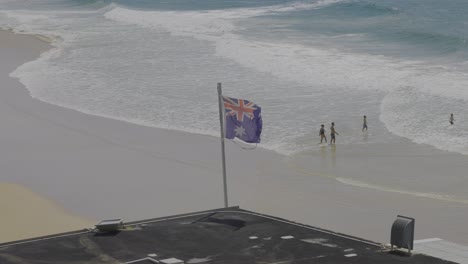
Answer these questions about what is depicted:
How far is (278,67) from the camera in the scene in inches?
1859

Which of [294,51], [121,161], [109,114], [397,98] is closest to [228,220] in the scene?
[121,161]

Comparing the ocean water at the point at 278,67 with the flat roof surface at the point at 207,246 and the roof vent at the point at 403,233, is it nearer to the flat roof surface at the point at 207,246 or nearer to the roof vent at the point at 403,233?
the flat roof surface at the point at 207,246

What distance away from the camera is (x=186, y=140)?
104 ft

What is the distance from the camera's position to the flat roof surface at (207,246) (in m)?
15.2

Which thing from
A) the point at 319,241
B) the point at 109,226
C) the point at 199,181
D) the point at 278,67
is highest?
the point at 109,226

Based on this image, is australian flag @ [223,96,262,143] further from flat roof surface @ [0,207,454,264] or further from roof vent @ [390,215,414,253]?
roof vent @ [390,215,414,253]

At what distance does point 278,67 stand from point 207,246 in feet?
104

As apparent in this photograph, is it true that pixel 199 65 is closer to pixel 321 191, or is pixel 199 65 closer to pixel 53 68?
pixel 53 68

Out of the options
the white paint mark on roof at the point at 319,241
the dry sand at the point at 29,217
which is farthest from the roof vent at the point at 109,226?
the dry sand at the point at 29,217

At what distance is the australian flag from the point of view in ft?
61.6

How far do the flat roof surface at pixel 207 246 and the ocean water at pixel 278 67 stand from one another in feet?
42.7

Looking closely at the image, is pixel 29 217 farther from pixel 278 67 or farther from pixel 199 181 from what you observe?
pixel 278 67

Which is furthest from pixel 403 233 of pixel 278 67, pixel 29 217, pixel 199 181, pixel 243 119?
pixel 278 67

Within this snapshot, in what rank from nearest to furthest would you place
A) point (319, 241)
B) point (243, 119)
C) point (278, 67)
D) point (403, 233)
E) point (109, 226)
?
point (403, 233), point (319, 241), point (109, 226), point (243, 119), point (278, 67)
